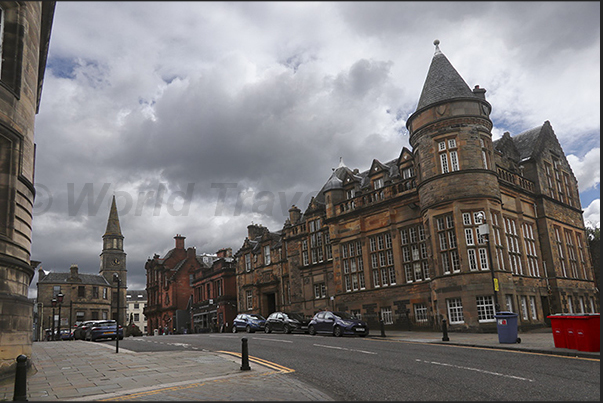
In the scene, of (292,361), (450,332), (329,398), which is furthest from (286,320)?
(329,398)

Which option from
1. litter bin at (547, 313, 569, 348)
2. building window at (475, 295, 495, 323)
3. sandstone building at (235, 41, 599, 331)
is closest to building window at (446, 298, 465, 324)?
sandstone building at (235, 41, 599, 331)

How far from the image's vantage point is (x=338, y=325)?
83.7 feet

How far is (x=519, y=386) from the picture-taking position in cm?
887

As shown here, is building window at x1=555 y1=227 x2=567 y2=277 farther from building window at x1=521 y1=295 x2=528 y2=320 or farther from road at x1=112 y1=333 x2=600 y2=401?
road at x1=112 y1=333 x2=600 y2=401

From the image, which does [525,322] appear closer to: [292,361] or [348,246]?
[348,246]

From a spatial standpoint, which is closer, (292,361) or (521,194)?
(292,361)

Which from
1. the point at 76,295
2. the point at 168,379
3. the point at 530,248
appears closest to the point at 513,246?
the point at 530,248

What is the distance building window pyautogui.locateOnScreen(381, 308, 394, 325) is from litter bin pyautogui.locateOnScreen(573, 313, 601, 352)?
16876mm

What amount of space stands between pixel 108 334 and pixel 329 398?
26592 millimetres

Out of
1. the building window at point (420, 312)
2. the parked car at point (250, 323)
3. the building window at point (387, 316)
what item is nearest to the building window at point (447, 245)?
the building window at point (420, 312)

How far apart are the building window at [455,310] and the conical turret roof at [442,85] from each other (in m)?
11.1

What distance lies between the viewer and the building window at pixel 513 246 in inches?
1069

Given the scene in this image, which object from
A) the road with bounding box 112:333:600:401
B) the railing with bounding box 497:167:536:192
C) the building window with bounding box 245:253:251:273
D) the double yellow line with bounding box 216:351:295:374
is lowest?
the road with bounding box 112:333:600:401

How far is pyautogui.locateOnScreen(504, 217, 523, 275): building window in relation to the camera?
2716 cm
